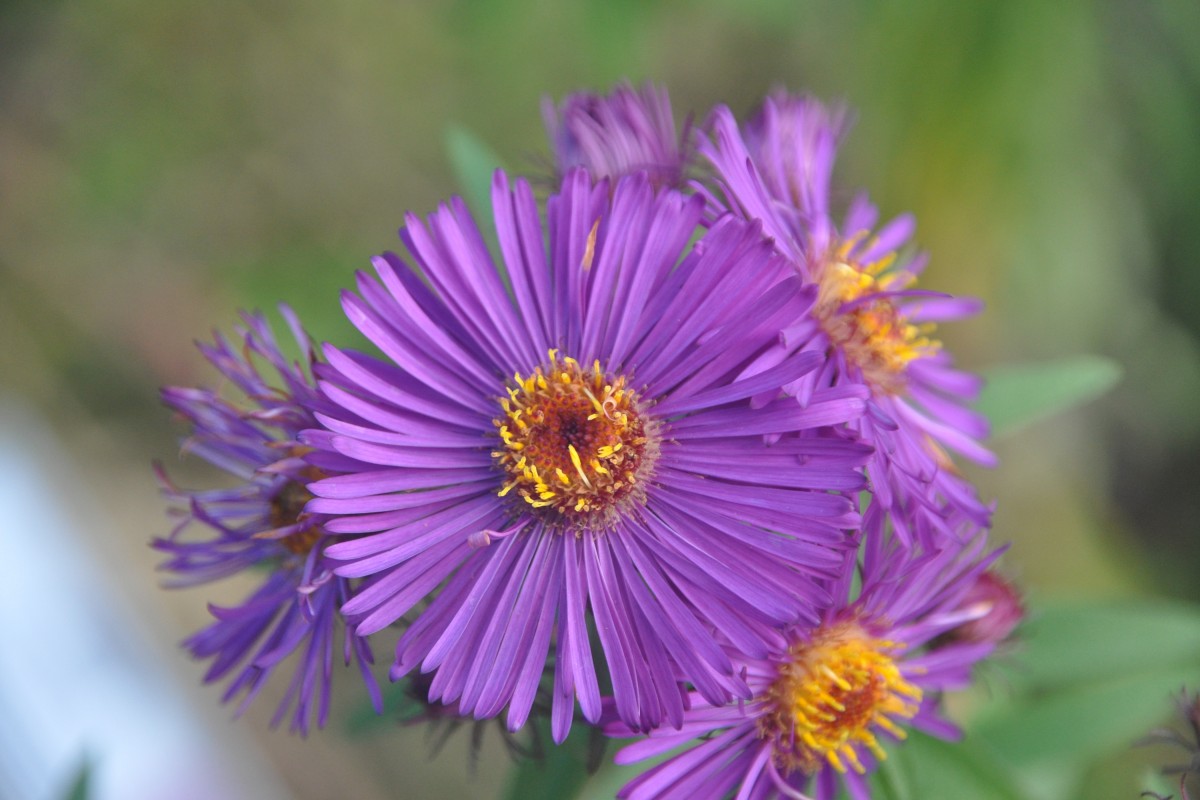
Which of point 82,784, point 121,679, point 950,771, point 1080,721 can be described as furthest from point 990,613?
point 121,679

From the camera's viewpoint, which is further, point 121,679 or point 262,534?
point 121,679

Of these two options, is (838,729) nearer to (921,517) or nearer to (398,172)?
(921,517)

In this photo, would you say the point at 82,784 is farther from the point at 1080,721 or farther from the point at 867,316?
the point at 1080,721

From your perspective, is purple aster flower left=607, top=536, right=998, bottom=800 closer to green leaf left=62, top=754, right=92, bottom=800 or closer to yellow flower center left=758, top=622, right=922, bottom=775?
yellow flower center left=758, top=622, right=922, bottom=775

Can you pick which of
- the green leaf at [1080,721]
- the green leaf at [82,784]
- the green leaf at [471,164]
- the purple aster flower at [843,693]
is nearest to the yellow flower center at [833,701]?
the purple aster flower at [843,693]

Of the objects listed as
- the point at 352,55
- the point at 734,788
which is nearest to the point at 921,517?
the point at 734,788

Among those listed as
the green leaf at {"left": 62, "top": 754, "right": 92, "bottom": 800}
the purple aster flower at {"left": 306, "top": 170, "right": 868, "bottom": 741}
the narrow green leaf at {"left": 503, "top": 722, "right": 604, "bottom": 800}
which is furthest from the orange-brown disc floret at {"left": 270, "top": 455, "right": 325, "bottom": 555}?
the green leaf at {"left": 62, "top": 754, "right": 92, "bottom": 800}
